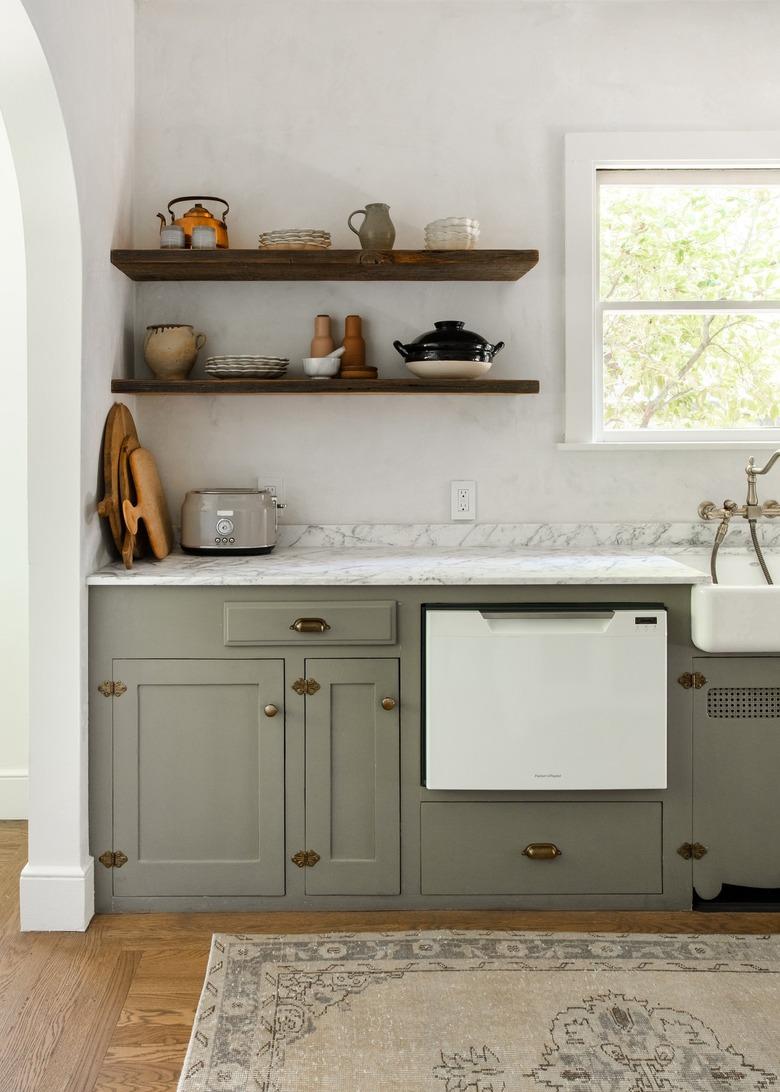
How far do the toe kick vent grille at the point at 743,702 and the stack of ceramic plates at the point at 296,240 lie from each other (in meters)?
1.65

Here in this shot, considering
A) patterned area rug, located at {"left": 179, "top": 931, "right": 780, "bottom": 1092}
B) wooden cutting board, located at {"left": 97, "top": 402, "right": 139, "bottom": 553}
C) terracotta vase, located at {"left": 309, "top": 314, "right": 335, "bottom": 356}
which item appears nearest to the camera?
patterned area rug, located at {"left": 179, "top": 931, "right": 780, "bottom": 1092}

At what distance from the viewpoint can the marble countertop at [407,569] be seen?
2.44 metres

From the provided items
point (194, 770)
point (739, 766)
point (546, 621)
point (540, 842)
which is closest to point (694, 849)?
point (739, 766)

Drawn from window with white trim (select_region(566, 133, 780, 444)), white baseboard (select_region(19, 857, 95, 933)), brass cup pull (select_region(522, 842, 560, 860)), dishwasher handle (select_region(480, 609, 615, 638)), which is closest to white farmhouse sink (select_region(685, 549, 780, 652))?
dishwasher handle (select_region(480, 609, 615, 638))

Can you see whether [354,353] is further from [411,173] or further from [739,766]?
[739,766]

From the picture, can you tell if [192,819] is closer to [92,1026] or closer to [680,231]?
[92,1026]

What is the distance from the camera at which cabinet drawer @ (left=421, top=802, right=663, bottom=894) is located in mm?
2486

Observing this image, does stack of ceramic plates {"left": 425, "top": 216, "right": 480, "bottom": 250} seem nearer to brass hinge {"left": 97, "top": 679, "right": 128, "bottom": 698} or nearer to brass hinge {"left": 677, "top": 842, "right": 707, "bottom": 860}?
brass hinge {"left": 97, "top": 679, "right": 128, "bottom": 698}

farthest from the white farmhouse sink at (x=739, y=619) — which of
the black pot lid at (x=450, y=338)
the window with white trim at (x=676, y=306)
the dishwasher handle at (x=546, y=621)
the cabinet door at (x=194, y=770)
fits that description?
the cabinet door at (x=194, y=770)

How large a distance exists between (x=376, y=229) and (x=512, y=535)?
1024 mm

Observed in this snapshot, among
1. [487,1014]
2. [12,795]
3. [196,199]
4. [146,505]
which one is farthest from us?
[12,795]

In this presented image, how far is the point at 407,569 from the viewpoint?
2.53 metres

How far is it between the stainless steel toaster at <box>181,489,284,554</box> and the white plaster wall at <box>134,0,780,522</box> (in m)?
0.29

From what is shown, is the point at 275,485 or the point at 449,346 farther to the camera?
the point at 275,485
